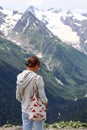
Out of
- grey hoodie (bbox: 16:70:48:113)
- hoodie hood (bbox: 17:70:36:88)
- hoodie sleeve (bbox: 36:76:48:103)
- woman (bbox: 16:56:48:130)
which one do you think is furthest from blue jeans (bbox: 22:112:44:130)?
hoodie hood (bbox: 17:70:36:88)

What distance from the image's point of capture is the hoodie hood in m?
15.3

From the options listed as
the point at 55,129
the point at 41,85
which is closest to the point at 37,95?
the point at 41,85

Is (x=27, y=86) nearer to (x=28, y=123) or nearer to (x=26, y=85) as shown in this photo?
(x=26, y=85)

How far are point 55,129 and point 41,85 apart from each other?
6.89 meters

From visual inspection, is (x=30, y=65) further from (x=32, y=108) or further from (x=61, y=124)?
(x=61, y=124)

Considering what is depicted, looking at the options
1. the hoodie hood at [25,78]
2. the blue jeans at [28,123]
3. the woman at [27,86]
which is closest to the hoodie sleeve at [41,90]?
the woman at [27,86]

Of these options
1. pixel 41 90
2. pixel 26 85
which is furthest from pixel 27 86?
pixel 41 90

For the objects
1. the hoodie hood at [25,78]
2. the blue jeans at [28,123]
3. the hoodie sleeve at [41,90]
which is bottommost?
the blue jeans at [28,123]

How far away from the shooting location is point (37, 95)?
50.0 feet

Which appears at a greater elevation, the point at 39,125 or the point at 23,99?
the point at 23,99

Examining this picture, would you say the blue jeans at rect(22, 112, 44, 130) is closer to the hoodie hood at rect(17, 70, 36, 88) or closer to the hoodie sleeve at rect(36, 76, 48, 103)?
the hoodie sleeve at rect(36, 76, 48, 103)

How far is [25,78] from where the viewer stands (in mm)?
15367

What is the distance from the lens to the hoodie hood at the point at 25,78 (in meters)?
15.3

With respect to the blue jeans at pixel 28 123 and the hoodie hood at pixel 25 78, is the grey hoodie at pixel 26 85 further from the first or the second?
the blue jeans at pixel 28 123
